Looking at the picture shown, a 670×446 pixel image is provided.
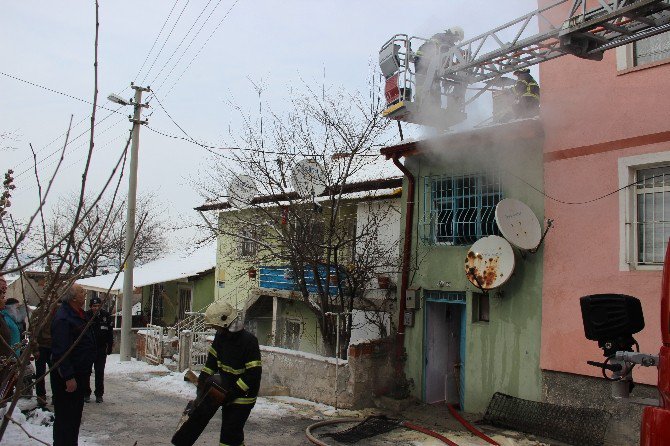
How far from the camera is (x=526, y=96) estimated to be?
405 inches

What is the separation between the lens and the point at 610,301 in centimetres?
353

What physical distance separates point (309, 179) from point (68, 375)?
7873 millimetres

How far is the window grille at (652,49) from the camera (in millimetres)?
8070

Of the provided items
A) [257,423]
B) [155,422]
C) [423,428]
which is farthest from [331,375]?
[155,422]

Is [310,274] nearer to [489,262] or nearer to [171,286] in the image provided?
[489,262]

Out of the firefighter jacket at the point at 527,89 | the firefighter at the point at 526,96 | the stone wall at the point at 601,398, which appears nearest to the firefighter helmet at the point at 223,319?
the stone wall at the point at 601,398

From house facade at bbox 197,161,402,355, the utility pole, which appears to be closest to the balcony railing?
house facade at bbox 197,161,402,355

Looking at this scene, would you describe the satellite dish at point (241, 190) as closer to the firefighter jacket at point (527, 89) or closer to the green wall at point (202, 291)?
the firefighter jacket at point (527, 89)

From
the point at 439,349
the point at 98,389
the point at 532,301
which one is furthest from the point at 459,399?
the point at 98,389

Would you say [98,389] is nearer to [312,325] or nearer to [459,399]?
[459,399]

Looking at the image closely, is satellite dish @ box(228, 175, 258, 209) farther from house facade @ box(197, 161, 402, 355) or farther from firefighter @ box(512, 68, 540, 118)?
firefighter @ box(512, 68, 540, 118)

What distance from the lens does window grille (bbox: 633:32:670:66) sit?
8070 millimetres

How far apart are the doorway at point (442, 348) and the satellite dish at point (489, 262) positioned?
115cm

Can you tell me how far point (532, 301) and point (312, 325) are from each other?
27.0 ft
